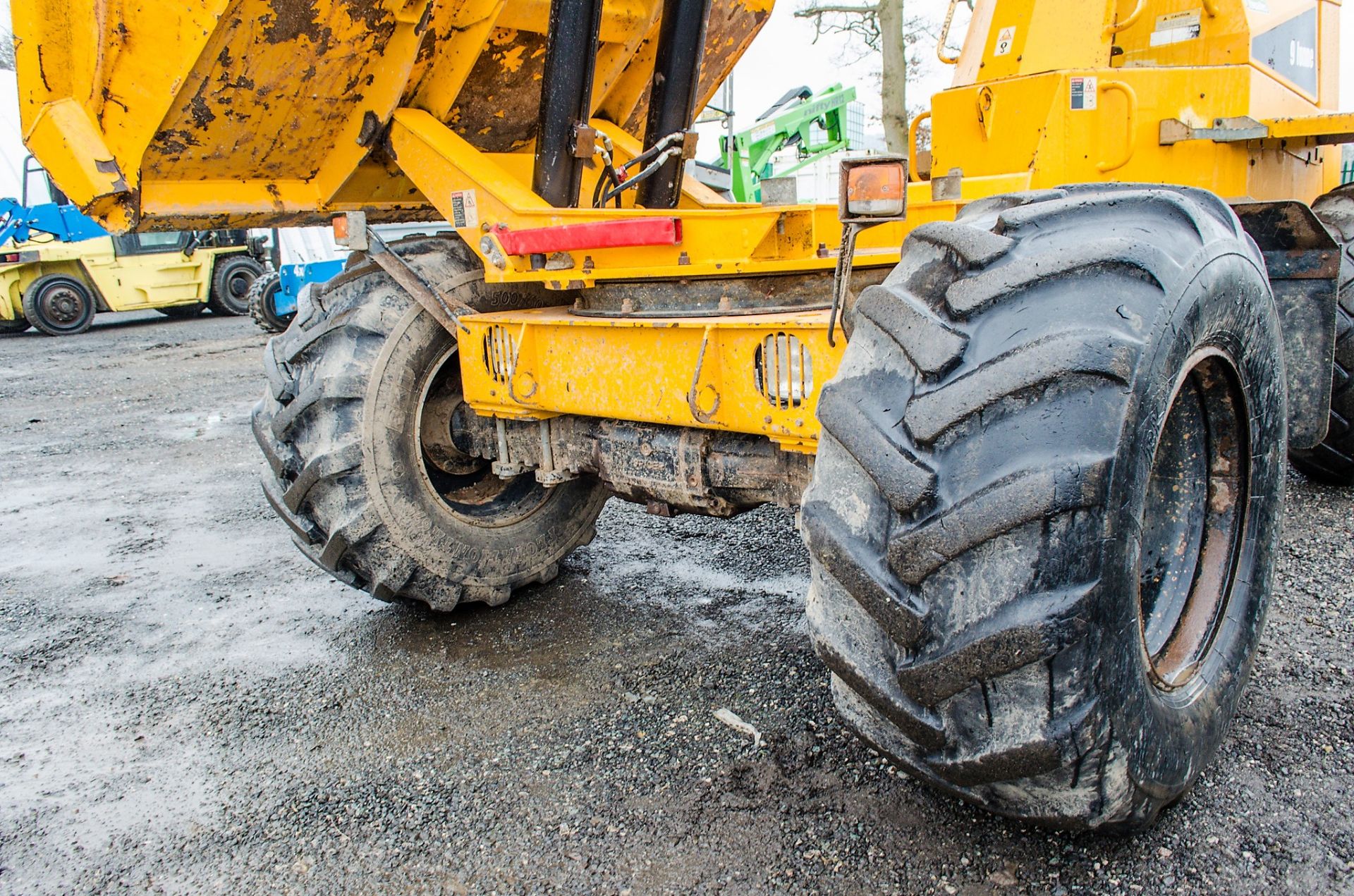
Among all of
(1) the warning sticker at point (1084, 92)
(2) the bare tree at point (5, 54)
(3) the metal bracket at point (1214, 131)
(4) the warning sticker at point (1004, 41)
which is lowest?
(3) the metal bracket at point (1214, 131)

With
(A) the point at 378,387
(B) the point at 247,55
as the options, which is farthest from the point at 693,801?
(B) the point at 247,55

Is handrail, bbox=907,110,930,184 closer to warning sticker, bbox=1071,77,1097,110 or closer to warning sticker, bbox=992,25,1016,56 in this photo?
warning sticker, bbox=992,25,1016,56

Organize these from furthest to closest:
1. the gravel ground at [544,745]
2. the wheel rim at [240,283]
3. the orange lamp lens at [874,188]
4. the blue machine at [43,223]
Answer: the wheel rim at [240,283] → the blue machine at [43,223] → the gravel ground at [544,745] → the orange lamp lens at [874,188]

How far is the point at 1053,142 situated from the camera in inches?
134

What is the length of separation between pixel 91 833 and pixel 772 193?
2.45 meters

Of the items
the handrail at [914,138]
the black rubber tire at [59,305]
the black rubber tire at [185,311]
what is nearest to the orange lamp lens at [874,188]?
the handrail at [914,138]

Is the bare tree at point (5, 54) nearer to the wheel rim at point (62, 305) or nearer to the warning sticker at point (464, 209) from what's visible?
the wheel rim at point (62, 305)

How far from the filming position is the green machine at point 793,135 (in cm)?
1195

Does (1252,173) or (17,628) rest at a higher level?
(1252,173)

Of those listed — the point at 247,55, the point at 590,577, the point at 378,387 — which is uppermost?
the point at 247,55

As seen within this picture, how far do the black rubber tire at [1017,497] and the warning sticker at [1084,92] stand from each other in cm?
155

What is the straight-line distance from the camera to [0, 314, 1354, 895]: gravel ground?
2166 millimetres

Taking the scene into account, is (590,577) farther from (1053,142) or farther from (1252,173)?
(1252,173)

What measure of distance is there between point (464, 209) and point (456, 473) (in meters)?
0.96
